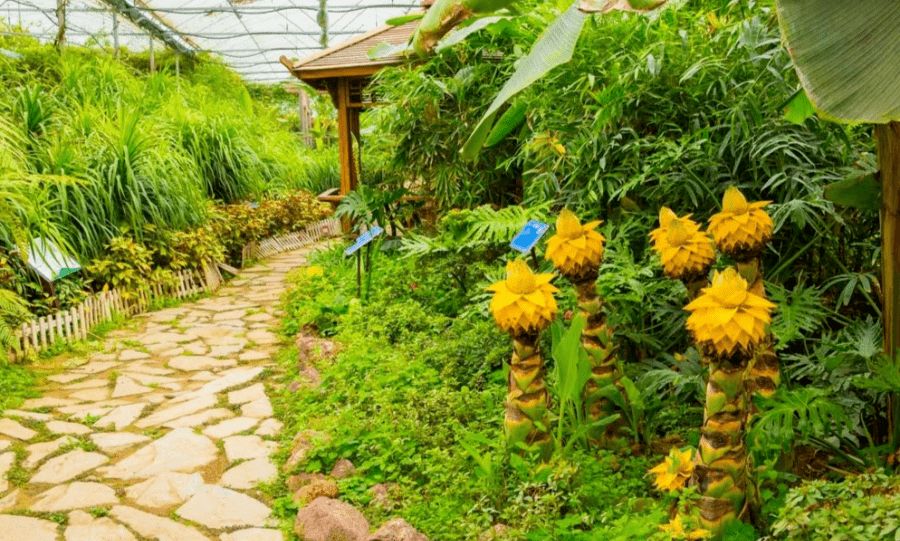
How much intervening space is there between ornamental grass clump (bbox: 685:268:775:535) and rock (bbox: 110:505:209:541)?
74.1 inches

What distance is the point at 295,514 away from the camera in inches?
118

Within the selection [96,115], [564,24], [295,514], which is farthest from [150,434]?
[96,115]

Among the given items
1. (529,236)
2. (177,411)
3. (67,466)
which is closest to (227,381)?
(177,411)

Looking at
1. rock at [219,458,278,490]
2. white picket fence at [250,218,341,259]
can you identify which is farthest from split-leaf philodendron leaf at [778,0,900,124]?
white picket fence at [250,218,341,259]

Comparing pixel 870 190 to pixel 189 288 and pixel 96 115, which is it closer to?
pixel 189 288

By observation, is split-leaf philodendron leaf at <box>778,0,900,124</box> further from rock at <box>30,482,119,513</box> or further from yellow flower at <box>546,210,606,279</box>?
rock at <box>30,482,119,513</box>

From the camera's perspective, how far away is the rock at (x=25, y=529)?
2.86m

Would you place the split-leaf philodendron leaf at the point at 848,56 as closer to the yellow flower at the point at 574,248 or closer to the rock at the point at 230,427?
the yellow flower at the point at 574,248

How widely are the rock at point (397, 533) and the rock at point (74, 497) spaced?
1.35m

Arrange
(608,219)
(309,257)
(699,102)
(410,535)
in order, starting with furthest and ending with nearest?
(309,257) → (608,219) → (699,102) → (410,535)

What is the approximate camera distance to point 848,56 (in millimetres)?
1041

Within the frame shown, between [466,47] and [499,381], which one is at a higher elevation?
[466,47]

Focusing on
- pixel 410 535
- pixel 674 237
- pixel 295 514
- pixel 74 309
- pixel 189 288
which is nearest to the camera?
pixel 674 237

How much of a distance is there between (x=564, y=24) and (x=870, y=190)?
47.9 inches
